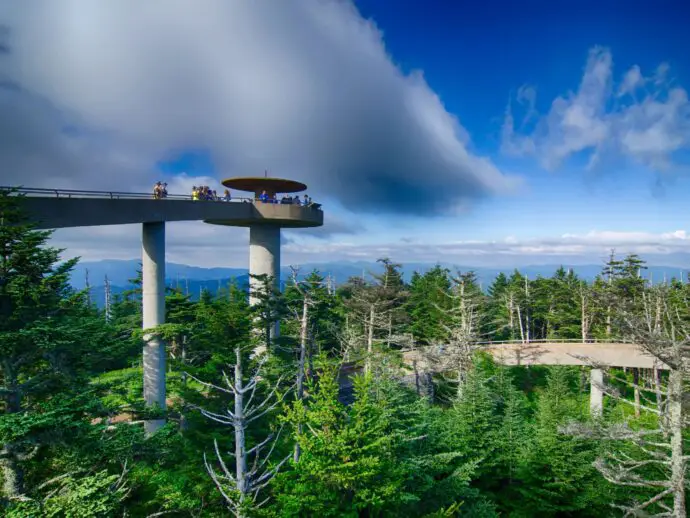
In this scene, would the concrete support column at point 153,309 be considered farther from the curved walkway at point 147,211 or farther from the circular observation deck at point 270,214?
the circular observation deck at point 270,214

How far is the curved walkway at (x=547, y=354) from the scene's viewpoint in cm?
3084

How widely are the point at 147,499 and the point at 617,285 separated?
42.4m

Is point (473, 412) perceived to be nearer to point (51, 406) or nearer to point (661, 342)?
point (661, 342)

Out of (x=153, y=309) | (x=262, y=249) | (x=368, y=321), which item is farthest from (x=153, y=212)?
(x=368, y=321)

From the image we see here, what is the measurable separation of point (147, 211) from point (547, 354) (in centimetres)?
3258

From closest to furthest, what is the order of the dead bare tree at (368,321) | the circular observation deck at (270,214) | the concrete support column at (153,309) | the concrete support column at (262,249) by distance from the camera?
the concrete support column at (153,309) < the circular observation deck at (270,214) < the dead bare tree at (368,321) < the concrete support column at (262,249)

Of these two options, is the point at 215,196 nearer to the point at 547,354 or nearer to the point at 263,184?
the point at 263,184

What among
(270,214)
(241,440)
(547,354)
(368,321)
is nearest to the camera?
(241,440)

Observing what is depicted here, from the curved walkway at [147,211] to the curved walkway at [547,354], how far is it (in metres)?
13.2

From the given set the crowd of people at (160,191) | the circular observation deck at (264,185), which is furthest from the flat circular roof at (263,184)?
the crowd of people at (160,191)

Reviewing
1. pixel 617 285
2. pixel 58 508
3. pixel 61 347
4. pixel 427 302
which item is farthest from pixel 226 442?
pixel 617 285

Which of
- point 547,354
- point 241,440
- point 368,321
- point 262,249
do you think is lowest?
point 547,354

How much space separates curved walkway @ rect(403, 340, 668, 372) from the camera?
30.8 m

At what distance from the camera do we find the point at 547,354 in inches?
1364
